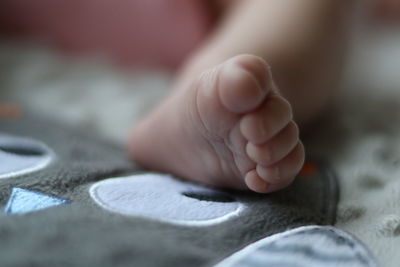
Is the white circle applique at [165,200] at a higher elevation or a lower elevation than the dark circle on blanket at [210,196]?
higher

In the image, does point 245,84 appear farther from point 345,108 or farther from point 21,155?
point 345,108

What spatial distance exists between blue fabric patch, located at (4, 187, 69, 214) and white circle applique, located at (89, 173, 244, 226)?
0.10 ft

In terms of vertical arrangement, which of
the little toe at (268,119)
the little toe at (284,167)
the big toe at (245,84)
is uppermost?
the big toe at (245,84)

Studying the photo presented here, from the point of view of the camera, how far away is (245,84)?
1.20 feet

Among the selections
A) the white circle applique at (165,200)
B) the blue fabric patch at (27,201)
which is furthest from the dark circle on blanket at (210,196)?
the blue fabric patch at (27,201)

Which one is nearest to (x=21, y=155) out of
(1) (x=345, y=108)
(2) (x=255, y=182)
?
(2) (x=255, y=182)

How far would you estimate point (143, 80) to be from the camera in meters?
0.85

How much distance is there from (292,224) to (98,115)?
1.27ft

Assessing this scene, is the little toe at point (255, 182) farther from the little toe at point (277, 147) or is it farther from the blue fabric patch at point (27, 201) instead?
the blue fabric patch at point (27, 201)

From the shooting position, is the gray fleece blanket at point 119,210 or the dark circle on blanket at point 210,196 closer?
the gray fleece blanket at point 119,210

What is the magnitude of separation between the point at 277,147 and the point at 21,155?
238mm

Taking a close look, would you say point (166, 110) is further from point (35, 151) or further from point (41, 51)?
point (41, 51)

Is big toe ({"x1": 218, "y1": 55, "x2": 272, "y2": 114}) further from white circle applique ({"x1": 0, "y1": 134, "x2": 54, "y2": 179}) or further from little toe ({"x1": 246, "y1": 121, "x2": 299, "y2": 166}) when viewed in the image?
white circle applique ({"x1": 0, "y1": 134, "x2": 54, "y2": 179})

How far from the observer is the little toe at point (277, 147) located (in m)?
0.38
